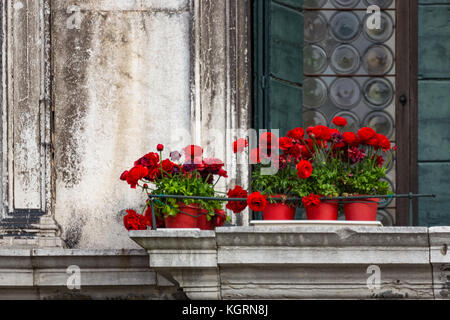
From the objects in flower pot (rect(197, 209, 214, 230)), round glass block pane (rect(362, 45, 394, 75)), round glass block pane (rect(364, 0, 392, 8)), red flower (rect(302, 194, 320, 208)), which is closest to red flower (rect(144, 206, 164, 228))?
flower pot (rect(197, 209, 214, 230))

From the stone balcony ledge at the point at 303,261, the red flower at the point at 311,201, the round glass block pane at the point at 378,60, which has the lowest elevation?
the stone balcony ledge at the point at 303,261

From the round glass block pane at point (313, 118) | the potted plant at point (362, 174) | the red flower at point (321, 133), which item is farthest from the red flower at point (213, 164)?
the round glass block pane at point (313, 118)

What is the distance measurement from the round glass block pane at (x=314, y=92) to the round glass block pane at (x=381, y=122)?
355 millimetres

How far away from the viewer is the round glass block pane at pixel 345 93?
8586mm

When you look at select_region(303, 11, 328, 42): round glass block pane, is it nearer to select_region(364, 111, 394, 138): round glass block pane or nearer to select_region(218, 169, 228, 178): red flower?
select_region(364, 111, 394, 138): round glass block pane

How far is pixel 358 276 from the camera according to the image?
23.8 ft

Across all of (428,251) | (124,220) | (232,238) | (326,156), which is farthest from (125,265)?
(428,251)

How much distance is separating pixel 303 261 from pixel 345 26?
2.18 meters

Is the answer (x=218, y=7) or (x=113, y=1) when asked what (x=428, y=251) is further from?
(x=113, y=1)

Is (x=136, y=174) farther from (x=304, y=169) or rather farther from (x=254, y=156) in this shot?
(x=304, y=169)

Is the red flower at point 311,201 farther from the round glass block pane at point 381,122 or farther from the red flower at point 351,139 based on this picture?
the round glass block pane at point 381,122

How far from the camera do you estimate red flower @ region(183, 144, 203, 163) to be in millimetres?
7574

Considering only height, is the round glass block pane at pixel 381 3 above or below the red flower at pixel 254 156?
above

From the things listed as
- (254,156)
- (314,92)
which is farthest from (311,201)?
(314,92)
